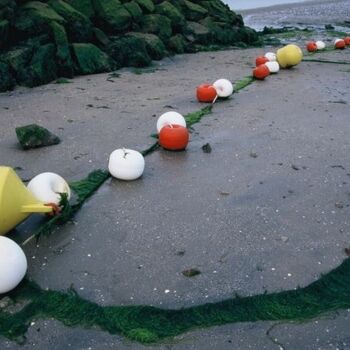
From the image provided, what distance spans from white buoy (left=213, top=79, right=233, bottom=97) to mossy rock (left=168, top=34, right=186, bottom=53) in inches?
227

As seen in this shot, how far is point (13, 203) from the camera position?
3465 mm

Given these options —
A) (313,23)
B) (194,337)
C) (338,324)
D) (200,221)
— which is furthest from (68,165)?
(313,23)

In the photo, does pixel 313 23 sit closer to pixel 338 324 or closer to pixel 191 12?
pixel 191 12

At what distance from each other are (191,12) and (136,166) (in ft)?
38.3

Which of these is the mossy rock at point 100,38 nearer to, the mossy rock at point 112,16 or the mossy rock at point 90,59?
the mossy rock at point 90,59

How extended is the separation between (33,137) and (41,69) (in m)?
3.88

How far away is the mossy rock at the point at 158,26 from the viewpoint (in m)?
12.6

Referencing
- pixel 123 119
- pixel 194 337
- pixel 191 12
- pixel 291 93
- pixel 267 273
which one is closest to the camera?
pixel 194 337

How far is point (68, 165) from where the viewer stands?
16.4ft

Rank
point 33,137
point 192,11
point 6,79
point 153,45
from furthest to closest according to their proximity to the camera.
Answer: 1. point 192,11
2. point 153,45
3. point 6,79
4. point 33,137

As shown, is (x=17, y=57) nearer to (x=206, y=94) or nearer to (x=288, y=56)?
(x=206, y=94)

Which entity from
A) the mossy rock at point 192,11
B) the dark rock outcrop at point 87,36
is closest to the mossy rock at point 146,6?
the dark rock outcrop at point 87,36

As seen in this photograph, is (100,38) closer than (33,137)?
No

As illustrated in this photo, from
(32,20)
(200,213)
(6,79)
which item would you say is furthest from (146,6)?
(200,213)
